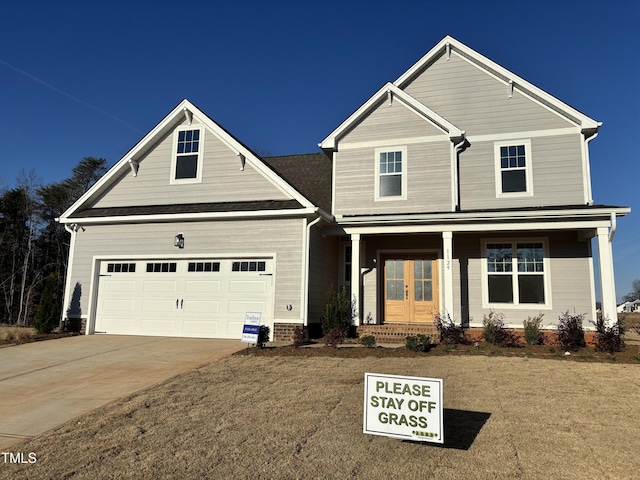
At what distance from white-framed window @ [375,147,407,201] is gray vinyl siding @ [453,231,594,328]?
218cm

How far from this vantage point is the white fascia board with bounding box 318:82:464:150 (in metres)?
13.0

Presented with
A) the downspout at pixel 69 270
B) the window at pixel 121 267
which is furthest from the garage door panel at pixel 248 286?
the downspout at pixel 69 270

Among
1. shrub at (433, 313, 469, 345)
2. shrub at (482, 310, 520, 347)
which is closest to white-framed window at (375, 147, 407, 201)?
shrub at (433, 313, 469, 345)

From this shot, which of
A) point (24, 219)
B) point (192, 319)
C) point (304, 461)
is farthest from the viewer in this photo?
point (24, 219)

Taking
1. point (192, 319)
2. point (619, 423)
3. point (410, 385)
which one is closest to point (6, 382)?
point (192, 319)

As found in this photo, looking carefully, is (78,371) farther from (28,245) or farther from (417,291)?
(28,245)

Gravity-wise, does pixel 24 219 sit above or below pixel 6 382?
above

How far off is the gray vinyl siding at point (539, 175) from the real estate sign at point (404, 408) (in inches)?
367

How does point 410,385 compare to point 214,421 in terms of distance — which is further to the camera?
point 214,421

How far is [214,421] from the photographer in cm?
518

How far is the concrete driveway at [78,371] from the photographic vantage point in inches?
221

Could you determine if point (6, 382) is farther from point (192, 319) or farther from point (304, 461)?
point (304, 461)

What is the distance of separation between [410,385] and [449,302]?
23.8 feet

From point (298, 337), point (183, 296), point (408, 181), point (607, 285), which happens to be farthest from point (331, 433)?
point (408, 181)
